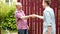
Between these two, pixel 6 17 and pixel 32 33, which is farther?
pixel 6 17

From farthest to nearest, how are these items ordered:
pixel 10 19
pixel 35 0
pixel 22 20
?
pixel 10 19
pixel 35 0
pixel 22 20

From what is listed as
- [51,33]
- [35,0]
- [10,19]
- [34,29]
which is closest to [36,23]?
[34,29]

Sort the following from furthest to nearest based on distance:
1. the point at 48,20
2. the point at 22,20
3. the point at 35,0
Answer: the point at 35,0 → the point at 22,20 → the point at 48,20

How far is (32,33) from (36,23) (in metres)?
0.33

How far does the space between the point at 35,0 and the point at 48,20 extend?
2189 millimetres

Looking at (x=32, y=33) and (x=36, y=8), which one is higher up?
→ (x=36, y=8)

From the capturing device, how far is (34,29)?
681 cm

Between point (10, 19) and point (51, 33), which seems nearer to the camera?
point (51, 33)

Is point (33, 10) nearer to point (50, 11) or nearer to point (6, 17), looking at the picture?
point (50, 11)

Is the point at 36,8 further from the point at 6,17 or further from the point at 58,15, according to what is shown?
the point at 6,17

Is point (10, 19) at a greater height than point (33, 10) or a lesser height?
lesser

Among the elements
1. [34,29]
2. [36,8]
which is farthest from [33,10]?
[34,29]

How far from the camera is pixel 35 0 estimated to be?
21.8 ft

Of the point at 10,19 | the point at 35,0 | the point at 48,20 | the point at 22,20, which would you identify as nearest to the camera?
the point at 48,20
